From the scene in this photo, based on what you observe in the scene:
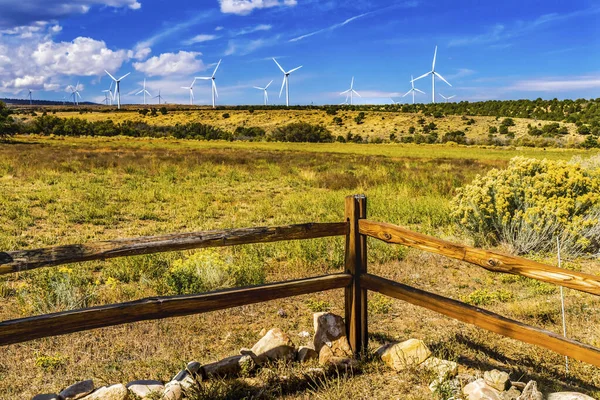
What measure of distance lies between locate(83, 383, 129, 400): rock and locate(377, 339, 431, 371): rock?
2.45m

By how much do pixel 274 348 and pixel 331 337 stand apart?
62 centimetres

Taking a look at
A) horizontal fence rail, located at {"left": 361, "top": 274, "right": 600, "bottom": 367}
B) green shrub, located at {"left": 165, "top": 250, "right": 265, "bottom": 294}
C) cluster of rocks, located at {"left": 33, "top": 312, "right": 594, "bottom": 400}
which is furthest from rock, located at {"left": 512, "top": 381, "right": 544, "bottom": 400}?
green shrub, located at {"left": 165, "top": 250, "right": 265, "bottom": 294}

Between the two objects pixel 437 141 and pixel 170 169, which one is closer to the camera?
pixel 170 169

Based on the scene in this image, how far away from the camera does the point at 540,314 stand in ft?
21.0

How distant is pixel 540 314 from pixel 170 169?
2070cm

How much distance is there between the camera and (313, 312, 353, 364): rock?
5055mm

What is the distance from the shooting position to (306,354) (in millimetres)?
5074

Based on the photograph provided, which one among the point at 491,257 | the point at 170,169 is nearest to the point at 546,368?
the point at 491,257

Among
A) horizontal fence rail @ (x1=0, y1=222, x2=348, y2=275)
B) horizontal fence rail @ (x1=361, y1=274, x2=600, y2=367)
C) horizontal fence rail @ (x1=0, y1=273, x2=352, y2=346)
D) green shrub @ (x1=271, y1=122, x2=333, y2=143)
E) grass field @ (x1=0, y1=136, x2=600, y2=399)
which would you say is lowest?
grass field @ (x1=0, y1=136, x2=600, y2=399)

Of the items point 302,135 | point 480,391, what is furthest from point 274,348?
point 302,135

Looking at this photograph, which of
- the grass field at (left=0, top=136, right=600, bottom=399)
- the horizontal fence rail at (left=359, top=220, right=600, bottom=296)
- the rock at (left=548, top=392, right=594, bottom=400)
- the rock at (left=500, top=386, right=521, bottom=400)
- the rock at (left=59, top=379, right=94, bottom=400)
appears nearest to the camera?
the horizontal fence rail at (left=359, top=220, right=600, bottom=296)

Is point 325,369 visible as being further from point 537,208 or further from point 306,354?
point 537,208

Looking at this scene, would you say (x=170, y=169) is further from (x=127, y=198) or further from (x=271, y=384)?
(x=271, y=384)

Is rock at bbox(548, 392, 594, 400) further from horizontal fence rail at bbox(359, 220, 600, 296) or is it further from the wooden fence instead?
horizontal fence rail at bbox(359, 220, 600, 296)
